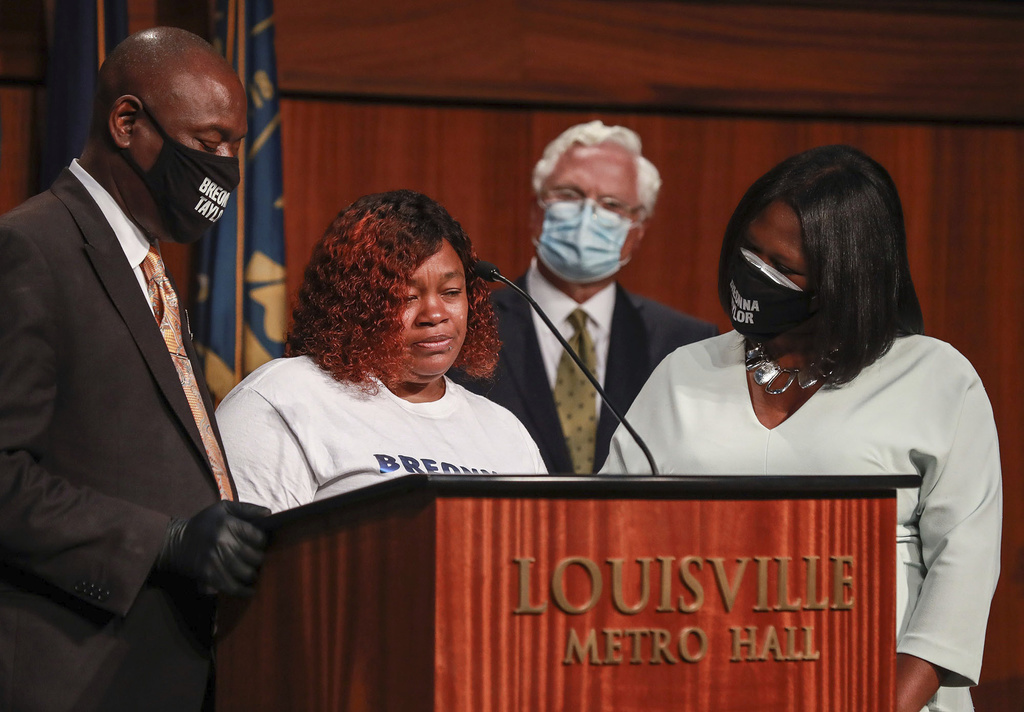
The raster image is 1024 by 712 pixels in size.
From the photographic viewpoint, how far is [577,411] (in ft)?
11.0

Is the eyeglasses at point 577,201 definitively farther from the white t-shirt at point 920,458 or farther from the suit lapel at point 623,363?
the white t-shirt at point 920,458

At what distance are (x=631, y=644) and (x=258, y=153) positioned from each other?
247 cm

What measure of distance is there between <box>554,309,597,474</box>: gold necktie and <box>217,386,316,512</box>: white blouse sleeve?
1.32 m

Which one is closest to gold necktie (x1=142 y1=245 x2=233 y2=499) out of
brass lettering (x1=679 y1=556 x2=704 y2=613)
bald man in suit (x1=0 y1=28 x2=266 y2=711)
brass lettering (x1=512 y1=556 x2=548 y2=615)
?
bald man in suit (x1=0 y1=28 x2=266 y2=711)

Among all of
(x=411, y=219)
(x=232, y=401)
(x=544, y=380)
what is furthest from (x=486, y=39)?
(x=232, y=401)

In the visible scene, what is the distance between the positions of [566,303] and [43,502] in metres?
2.28

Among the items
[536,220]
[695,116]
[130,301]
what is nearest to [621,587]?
[130,301]

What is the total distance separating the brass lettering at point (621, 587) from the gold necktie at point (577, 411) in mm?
1943

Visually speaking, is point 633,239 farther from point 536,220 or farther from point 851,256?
point 851,256

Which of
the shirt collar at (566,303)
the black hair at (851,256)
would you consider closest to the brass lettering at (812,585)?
the black hair at (851,256)

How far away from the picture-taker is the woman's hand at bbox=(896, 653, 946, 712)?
172 cm

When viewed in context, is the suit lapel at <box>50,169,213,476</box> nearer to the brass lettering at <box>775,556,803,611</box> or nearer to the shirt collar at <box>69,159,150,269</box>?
the shirt collar at <box>69,159,150,269</box>

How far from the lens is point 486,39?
3762 mm

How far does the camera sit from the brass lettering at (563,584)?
4.06 ft
